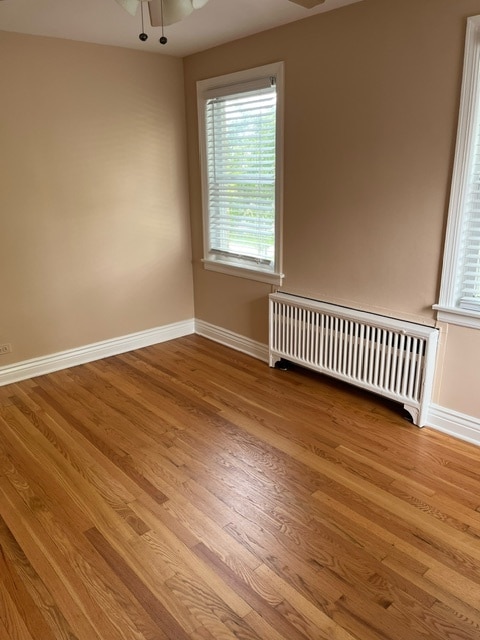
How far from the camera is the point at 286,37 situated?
321cm

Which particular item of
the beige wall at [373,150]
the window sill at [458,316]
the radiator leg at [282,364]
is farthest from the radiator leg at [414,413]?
the radiator leg at [282,364]

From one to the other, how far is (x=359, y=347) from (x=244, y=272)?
1.31 meters

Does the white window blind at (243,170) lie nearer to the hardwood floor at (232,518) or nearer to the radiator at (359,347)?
the radiator at (359,347)

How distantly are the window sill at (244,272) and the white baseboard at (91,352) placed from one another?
69 cm

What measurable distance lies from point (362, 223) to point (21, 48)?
8.59 feet

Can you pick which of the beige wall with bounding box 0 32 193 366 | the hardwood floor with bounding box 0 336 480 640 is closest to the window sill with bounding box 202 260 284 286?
the beige wall with bounding box 0 32 193 366

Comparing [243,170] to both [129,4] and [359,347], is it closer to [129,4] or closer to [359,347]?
[359,347]

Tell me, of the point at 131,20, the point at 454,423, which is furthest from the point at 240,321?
the point at 131,20

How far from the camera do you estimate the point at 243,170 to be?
3.79 meters

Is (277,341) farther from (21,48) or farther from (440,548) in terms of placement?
(21,48)

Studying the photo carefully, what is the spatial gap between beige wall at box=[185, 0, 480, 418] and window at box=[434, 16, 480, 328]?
6 cm

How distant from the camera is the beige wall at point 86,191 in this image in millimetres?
3387

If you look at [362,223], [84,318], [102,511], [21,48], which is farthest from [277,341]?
[21,48]

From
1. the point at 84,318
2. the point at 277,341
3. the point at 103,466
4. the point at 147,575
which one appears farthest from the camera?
the point at 84,318
